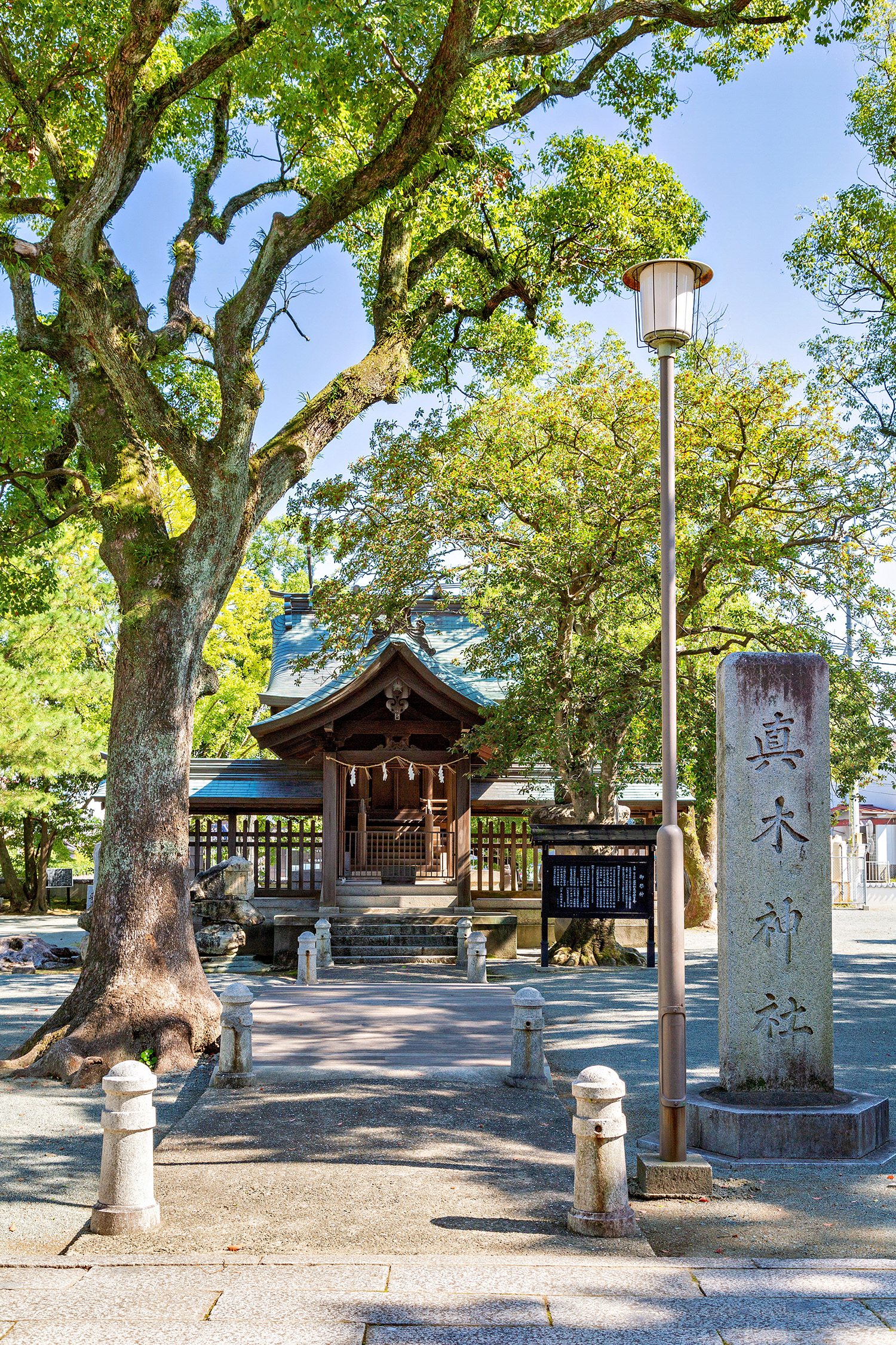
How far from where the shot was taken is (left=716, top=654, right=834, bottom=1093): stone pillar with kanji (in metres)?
6.84

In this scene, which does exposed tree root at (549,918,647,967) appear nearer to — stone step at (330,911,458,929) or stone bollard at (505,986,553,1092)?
stone step at (330,911,458,929)

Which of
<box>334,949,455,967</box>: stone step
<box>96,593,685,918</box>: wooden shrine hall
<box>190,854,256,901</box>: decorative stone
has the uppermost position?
<box>96,593,685,918</box>: wooden shrine hall

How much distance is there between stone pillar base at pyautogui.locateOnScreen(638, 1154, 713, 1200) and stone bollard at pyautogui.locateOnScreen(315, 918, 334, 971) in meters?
11.8

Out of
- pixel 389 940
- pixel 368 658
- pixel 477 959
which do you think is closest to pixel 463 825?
pixel 389 940

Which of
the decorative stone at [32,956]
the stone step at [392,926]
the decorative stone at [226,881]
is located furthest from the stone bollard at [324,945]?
the decorative stone at [32,956]

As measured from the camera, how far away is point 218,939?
17844 mm

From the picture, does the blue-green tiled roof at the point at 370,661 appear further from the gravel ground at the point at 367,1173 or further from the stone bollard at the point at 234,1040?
the gravel ground at the point at 367,1173

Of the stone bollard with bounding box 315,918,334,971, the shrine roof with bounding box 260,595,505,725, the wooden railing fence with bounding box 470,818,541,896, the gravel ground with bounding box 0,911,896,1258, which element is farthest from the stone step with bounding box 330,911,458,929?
the gravel ground with bounding box 0,911,896,1258

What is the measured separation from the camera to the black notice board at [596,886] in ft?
56.6

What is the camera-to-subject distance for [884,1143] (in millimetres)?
6914

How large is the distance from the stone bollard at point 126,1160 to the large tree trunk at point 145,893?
365 centimetres

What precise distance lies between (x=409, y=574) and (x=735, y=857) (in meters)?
10.5

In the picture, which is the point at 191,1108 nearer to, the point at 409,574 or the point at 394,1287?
the point at 394,1287

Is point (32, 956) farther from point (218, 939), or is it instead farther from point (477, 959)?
point (477, 959)
